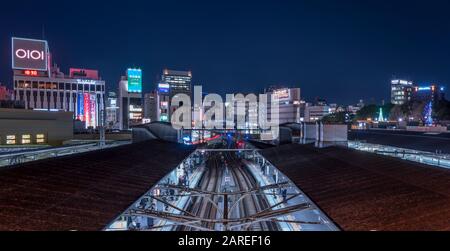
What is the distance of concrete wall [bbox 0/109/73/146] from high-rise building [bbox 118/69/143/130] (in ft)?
150

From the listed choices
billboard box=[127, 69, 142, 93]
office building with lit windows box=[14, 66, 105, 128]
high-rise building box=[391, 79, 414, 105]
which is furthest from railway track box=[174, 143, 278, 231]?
high-rise building box=[391, 79, 414, 105]

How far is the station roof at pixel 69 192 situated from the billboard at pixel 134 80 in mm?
66787

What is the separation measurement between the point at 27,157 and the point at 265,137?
3570cm

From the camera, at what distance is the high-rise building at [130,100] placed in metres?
76.8

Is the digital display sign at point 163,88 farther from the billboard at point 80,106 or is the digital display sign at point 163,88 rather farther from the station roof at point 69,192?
the station roof at point 69,192

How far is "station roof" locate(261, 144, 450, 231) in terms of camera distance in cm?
548

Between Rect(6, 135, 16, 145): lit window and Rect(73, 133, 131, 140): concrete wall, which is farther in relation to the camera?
Rect(73, 133, 131, 140): concrete wall

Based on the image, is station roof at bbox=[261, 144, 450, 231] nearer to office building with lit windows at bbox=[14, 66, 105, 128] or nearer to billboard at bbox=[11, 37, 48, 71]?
billboard at bbox=[11, 37, 48, 71]

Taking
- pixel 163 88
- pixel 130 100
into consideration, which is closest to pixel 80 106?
pixel 130 100

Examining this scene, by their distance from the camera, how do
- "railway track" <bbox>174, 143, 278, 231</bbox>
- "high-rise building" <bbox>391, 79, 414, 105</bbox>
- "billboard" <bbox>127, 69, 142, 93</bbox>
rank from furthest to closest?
"high-rise building" <bbox>391, 79, 414, 105</bbox>
"billboard" <bbox>127, 69, 142, 93</bbox>
"railway track" <bbox>174, 143, 278, 231</bbox>

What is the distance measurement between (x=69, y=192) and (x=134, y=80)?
73284 mm

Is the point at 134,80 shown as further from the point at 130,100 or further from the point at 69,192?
the point at 69,192

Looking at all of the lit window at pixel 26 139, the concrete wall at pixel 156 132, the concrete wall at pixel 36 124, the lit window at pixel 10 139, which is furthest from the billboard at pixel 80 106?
the concrete wall at pixel 156 132

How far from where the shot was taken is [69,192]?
23.4ft
